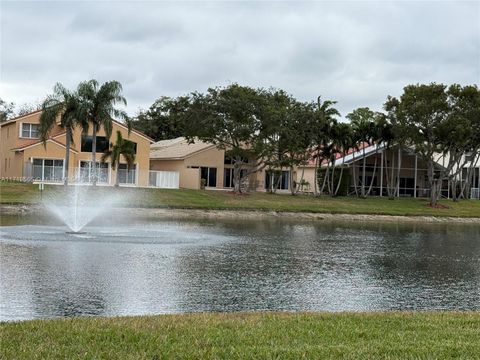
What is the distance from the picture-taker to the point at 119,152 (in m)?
59.1

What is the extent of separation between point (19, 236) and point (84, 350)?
20.0 meters

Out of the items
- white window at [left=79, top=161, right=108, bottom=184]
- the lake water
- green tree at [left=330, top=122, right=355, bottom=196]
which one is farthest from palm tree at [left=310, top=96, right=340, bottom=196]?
the lake water

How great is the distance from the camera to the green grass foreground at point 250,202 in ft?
159

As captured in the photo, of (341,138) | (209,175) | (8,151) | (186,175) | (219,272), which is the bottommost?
(219,272)

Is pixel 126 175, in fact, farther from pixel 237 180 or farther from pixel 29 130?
pixel 237 180

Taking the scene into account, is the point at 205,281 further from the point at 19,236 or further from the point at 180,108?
the point at 180,108

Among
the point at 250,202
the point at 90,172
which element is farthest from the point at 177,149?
the point at 250,202

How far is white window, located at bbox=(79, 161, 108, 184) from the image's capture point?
196 feet

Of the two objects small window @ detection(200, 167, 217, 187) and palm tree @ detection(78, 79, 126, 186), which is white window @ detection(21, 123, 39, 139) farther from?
small window @ detection(200, 167, 217, 187)

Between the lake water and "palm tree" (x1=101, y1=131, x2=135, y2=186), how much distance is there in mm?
25716

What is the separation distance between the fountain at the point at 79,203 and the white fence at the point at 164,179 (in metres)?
8.38

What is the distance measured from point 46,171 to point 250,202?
18.2m

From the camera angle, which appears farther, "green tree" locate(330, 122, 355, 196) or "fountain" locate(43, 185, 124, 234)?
"green tree" locate(330, 122, 355, 196)

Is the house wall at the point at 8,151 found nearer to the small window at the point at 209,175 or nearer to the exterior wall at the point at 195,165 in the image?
the exterior wall at the point at 195,165
